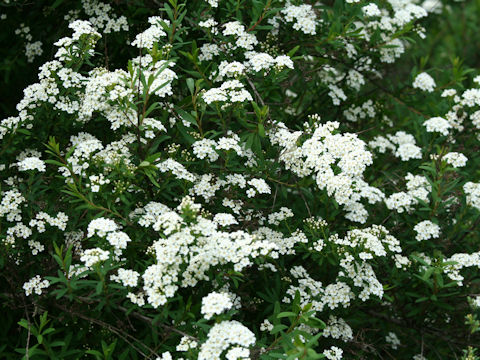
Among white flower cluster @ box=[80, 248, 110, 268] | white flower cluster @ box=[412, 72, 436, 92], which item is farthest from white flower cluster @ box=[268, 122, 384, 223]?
white flower cluster @ box=[412, 72, 436, 92]

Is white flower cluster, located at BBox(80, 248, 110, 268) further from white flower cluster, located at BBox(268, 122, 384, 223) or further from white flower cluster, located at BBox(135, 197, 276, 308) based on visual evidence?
white flower cluster, located at BBox(268, 122, 384, 223)

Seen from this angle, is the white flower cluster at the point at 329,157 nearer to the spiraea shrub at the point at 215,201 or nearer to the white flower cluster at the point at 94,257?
the spiraea shrub at the point at 215,201

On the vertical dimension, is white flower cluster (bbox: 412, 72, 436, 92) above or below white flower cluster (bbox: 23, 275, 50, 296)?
above

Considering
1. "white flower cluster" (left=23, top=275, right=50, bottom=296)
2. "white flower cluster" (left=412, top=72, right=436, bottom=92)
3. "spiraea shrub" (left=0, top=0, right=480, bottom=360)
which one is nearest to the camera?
"spiraea shrub" (left=0, top=0, right=480, bottom=360)

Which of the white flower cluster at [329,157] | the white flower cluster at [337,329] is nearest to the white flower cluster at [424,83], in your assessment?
the white flower cluster at [329,157]

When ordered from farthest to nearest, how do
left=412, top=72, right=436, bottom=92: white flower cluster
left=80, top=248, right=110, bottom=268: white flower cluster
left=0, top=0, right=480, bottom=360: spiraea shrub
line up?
left=412, top=72, right=436, bottom=92: white flower cluster < left=0, top=0, right=480, bottom=360: spiraea shrub < left=80, top=248, right=110, bottom=268: white flower cluster

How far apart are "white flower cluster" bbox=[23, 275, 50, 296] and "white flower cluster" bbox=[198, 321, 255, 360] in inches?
53.8

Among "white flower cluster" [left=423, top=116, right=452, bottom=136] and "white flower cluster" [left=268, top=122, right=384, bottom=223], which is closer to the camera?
"white flower cluster" [left=268, top=122, right=384, bottom=223]

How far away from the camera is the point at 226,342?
132 inches

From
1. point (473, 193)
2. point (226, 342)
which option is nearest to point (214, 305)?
point (226, 342)

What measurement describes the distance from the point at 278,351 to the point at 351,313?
56.0 inches

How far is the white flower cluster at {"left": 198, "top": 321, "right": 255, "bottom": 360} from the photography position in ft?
10.8

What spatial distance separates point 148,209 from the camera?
4016 mm

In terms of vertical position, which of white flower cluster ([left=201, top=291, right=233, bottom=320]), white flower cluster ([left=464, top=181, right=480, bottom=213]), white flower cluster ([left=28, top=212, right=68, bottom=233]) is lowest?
white flower cluster ([left=464, top=181, right=480, bottom=213])
